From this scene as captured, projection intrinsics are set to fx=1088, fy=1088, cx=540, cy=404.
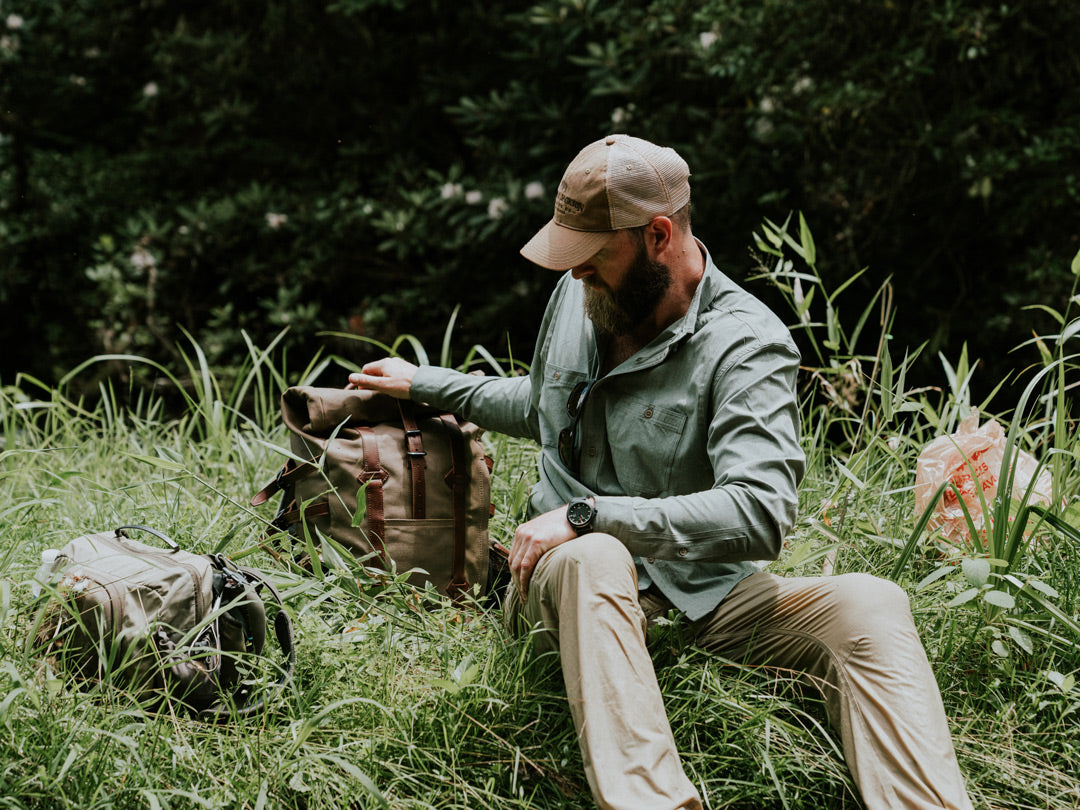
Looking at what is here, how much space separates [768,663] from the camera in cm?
219

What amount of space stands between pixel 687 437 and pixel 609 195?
20.0 inches

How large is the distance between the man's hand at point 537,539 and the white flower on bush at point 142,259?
495 cm

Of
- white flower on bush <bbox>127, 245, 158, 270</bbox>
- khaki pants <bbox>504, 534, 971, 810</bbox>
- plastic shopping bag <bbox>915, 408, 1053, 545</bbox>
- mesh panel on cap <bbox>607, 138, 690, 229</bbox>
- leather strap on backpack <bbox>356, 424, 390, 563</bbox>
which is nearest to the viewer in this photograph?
khaki pants <bbox>504, 534, 971, 810</bbox>

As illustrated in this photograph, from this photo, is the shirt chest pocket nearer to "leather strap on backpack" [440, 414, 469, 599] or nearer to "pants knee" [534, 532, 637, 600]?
"pants knee" [534, 532, 637, 600]

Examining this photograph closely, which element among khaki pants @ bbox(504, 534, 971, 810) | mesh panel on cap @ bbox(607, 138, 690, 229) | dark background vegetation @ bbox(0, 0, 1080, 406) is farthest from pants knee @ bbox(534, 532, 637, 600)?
dark background vegetation @ bbox(0, 0, 1080, 406)

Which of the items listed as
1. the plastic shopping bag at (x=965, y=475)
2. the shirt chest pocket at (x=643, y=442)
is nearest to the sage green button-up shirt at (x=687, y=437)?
the shirt chest pocket at (x=643, y=442)

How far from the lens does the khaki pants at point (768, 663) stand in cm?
179

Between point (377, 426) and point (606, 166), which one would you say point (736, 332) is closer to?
point (606, 166)

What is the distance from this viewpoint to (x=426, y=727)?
6.68 feet

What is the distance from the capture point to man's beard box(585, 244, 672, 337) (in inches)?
88.0

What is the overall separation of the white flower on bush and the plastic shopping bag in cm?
496

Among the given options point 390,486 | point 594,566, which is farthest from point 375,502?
point 594,566

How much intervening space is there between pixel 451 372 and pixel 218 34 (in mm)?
5060

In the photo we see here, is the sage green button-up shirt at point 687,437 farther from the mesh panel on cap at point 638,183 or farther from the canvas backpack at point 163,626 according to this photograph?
the canvas backpack at point 163,626
